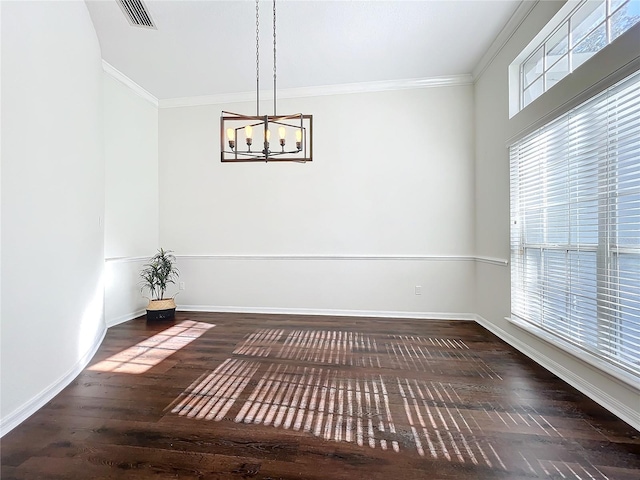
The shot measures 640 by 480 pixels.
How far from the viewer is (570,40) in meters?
2.56

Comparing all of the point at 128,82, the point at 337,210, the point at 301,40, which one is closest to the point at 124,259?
the point at 128,82

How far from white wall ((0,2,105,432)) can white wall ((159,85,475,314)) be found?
5.91 feet

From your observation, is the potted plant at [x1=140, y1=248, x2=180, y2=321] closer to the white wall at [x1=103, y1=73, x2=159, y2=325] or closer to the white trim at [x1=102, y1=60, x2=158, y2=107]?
the white wall at [x1=103, y1=73, x2=159, y2=325]

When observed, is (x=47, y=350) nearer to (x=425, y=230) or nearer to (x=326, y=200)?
(x=326, y=200)

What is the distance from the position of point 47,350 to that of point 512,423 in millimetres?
3078

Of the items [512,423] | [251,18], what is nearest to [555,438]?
[512,423]

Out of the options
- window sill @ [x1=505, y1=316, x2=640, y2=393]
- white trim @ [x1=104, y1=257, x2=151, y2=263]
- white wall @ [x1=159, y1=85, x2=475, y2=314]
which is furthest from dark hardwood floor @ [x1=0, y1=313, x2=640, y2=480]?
white wall @ [x1=159, y1=85, x2=475, y2=314]

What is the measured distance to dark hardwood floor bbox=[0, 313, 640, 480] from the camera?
1.57 metres

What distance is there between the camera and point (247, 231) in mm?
4816

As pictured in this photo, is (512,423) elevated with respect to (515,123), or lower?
lower

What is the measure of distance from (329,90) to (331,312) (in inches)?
125

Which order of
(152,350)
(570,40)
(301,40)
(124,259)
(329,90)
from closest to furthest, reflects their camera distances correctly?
(570,40)
(152,350)
(301,40)
(124,259)
(329,90)

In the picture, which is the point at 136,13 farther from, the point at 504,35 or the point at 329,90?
the point at 504,35

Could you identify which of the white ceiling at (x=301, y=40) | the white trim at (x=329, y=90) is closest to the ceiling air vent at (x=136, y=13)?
the white ceiling at (x=301, y=40)
